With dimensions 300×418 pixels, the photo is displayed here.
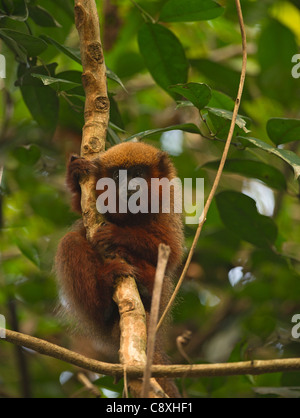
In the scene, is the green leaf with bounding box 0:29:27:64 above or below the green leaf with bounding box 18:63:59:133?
above

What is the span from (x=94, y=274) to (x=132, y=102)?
3.09 meters

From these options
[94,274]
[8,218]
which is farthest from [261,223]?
[8,218]

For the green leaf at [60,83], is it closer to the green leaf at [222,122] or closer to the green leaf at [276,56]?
the green leaf at [222,122]

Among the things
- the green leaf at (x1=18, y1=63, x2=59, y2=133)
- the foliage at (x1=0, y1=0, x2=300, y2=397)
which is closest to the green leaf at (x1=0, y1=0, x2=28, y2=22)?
the foliage at (x1=0, y1=0, x2=300, y2=397)

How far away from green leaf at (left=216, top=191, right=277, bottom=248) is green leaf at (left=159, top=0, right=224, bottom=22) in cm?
111

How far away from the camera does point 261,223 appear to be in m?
3.39

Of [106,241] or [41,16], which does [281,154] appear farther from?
[41,16]

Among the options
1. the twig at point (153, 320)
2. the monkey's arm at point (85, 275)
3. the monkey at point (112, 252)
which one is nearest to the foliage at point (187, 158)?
the monkey at point (112, 252)

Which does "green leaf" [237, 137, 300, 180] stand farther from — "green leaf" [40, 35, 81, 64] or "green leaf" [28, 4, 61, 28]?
"green leaf" [28, 4, 61, 28]

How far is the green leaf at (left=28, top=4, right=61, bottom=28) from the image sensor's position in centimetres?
316

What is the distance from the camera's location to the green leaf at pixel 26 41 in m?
2.73

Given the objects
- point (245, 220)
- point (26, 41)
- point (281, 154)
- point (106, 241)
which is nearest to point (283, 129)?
point (281, 154)

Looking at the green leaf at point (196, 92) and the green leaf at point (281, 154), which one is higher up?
the green leaf at point (196, 92)

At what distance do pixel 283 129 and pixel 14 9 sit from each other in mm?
1631
